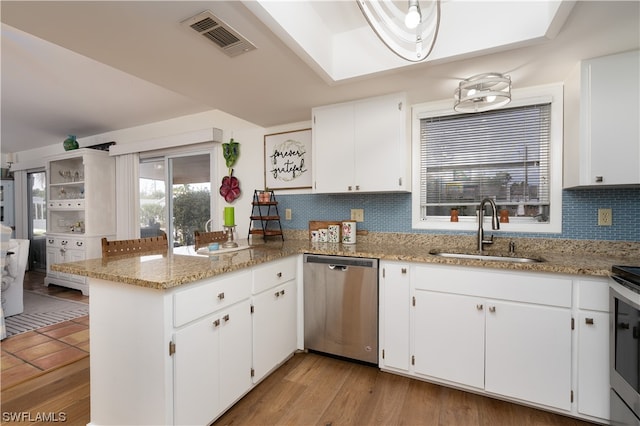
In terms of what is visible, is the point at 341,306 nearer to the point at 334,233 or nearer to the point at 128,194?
the point at 334,233

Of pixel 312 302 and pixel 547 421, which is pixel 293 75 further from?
pixel 547 421

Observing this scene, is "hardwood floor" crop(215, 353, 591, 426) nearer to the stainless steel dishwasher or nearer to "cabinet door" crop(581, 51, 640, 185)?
the stainless steel dishwasher

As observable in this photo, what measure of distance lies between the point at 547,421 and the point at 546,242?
44.4 inches

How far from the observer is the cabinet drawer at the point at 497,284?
166cm

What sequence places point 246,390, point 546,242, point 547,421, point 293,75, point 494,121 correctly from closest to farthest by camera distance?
point 547,421
point 246,390
point 293,75
point 546,242
point 494,121

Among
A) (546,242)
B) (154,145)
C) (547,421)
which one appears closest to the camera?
(547,421)

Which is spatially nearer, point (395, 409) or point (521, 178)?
point (395, 409)

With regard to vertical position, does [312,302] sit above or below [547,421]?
above

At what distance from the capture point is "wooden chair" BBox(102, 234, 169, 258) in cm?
189

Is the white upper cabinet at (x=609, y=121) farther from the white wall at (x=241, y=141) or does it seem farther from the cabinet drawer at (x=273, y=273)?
the white wall at (x=241, y=141)

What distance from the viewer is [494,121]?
232cm

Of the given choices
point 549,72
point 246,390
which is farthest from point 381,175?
point 246,390

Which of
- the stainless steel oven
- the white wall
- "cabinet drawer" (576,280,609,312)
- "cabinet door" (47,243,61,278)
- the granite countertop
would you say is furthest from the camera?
"cabinet door" (47,243,61,278)

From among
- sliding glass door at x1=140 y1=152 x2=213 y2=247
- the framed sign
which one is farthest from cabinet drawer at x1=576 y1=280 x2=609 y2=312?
sliding glass door at x1=140 y1=152 x2=213 y2=247
